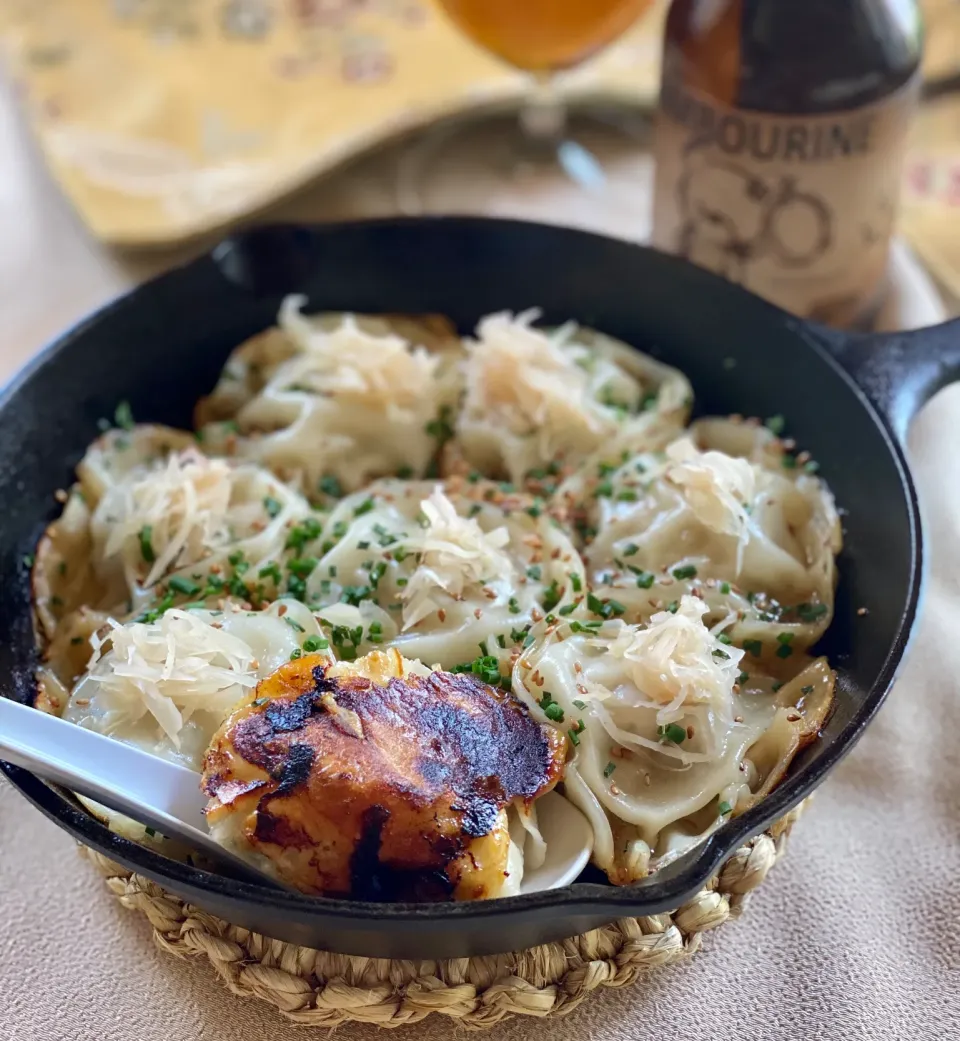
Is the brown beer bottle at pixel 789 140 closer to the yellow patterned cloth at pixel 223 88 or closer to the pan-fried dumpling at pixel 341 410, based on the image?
the pan-fried dumpling at pixel 341 410

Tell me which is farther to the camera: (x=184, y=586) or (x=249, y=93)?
(x=249, y=93)

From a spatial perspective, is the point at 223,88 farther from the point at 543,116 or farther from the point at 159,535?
the point at 159,535

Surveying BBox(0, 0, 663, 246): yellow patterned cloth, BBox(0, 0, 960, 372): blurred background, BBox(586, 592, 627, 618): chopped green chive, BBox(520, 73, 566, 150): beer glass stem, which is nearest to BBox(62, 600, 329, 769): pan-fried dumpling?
BBox(586, 592, 627, 618): chopped green chive

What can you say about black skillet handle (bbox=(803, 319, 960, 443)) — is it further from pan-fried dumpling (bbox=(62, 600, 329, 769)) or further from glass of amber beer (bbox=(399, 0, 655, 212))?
glass of amber beer (bbox=(399, 0, 655, 212))

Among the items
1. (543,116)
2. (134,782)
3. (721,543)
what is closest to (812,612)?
(721,543)

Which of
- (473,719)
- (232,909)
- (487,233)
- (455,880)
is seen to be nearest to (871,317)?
(487,233)

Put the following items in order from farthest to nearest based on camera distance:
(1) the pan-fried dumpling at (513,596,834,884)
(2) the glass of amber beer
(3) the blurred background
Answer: (3) the blurred background, (2) the glass of amber beer, (1) the pan-fried dumpling at (513,596,834,884)
